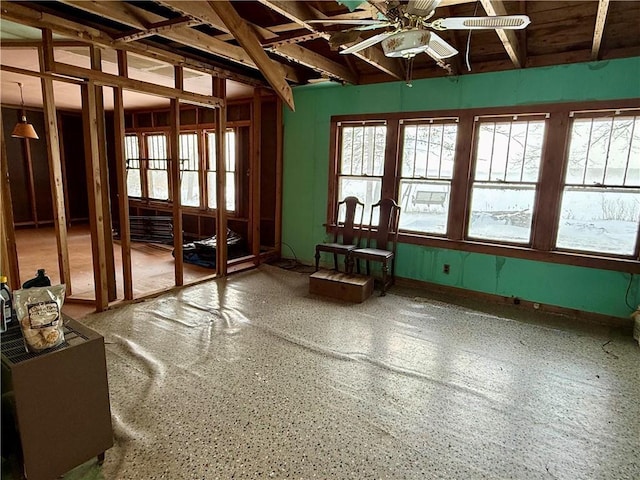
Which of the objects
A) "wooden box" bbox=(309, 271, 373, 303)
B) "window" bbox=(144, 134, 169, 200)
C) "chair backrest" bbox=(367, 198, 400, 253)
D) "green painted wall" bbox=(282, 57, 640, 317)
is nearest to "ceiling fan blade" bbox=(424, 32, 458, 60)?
"green painted wall" bbox=(282, 57, 640, 317)

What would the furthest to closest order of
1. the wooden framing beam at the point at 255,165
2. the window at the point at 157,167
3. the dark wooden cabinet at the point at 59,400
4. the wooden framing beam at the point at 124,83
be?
the window at the point at 157,167, the wooden framing beam at the point at 255,165, the wooden framing beam at the point at 124,83, the dark wooden cabinet at the point at 59,400

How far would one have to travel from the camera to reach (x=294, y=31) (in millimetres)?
3375

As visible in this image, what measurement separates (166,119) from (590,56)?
7009mm

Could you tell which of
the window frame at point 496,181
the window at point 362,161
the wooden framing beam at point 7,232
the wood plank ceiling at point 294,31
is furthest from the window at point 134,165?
the window frame at point 496,181

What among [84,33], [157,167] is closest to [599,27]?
[84,33]

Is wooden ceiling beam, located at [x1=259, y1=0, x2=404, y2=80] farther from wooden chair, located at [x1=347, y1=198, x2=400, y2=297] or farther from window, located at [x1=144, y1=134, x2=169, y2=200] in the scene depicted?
window, located at [x1=144, y1=134, x2=169, y2=200]

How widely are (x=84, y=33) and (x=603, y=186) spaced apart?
5.07 m

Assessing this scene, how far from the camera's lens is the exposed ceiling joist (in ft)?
8.89

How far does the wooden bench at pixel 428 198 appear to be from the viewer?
4414 mm

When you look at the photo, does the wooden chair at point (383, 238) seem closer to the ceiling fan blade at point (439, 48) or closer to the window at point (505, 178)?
the window at point (505, 178)

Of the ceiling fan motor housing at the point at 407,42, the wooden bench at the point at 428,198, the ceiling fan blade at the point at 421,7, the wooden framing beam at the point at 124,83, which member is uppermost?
the ceiling fan blade at the point at 421,7

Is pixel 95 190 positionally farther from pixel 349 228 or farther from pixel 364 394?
pixel 364 394

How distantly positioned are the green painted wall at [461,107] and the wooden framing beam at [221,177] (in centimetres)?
116

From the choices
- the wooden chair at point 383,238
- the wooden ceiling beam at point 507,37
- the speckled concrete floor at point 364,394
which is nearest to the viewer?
the speckled concrete floor at point 364,394
